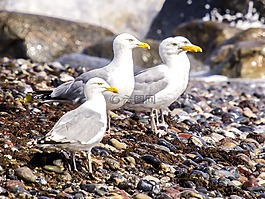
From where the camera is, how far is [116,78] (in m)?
6.70

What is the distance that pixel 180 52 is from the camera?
7.59 m

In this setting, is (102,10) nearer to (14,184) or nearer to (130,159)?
(130,159)

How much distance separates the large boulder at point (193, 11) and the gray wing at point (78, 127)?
1619cm

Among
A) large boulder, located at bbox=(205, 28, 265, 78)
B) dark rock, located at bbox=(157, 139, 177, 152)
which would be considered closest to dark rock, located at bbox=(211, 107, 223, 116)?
dark rock, located at bbox=(157, 139, 177, 152)

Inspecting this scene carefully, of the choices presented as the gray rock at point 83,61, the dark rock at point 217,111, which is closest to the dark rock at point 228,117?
the dark rock at point 217,111

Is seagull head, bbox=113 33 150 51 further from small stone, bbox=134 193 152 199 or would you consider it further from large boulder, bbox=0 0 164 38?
large boulder, bbox=0 0 164 38

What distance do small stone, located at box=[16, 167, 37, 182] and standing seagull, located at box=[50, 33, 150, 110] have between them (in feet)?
5.04

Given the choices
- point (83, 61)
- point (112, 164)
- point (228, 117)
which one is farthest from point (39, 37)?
point (112, 164)

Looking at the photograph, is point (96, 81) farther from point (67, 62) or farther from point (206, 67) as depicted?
point (206, 67)

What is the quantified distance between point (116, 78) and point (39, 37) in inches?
485

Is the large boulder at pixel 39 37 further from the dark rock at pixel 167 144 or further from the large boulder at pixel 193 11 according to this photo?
the dark rock at pixel 167 144

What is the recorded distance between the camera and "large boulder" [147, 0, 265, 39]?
862 inches

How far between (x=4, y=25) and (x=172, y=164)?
13.2m

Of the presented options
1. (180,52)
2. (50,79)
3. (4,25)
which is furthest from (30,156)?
(4,25)
